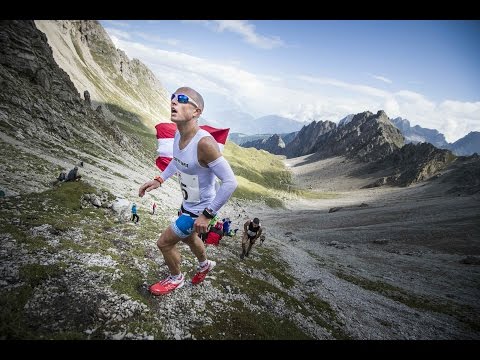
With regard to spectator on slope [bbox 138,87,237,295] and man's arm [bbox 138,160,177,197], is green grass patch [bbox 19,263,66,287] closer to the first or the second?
spectator on slope [bbox 138,87,237,295]

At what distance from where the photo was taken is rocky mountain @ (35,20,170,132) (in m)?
106

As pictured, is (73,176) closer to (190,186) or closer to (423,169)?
(190,186)

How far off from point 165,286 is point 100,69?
534 feet

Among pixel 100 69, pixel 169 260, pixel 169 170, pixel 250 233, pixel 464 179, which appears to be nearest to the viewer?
pixel 169 170

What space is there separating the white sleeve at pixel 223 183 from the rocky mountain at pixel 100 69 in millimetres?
104650

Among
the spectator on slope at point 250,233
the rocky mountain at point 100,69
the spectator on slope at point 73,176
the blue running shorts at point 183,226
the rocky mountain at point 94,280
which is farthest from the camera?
the rocky mountain at point 100,69

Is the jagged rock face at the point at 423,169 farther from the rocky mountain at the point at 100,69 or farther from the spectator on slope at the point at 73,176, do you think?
the spectator on slope at the point at 73,176

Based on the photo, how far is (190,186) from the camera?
22.8 feet

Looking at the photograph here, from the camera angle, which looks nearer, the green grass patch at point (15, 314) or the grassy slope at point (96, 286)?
the green grass patch at point (15, 314)

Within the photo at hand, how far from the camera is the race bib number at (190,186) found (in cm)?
688

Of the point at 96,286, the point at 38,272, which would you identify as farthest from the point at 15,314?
the point at 96,286

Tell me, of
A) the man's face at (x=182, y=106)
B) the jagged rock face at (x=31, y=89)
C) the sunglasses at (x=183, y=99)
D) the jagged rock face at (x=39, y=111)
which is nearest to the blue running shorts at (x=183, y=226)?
the man's face at (x=182, y=106)

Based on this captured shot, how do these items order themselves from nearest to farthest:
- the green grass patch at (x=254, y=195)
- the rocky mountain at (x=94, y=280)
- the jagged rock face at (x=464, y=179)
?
the rocky mountain at (x=94, y=280)
the green grass patch at (x=254, y=195)
the jagged rock face at (x=464, y=179)

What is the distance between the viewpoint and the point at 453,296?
30.6 metres
